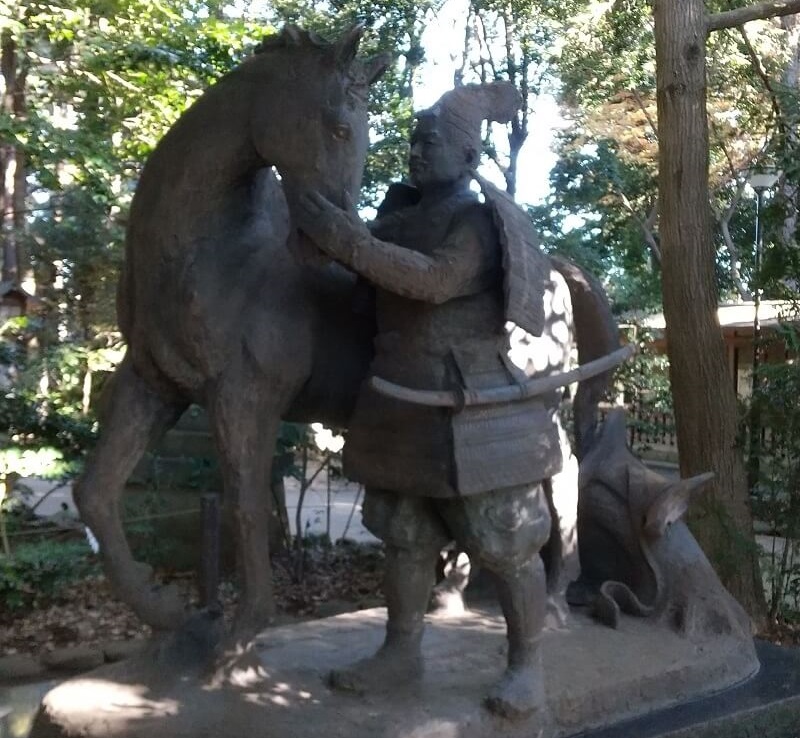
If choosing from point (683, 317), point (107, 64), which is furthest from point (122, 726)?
point (107, 64)

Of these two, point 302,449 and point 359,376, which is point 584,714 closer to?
point 359,376

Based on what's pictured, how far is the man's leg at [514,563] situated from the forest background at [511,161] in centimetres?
154

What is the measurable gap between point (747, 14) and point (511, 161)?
5198 millimetres

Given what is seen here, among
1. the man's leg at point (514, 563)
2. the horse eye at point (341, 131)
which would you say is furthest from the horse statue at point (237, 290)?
the man's leg at point (514, 563)

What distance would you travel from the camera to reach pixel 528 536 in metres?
2.39

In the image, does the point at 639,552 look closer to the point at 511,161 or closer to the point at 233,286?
the point at 233,286

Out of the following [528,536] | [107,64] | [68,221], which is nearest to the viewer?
[528,536]

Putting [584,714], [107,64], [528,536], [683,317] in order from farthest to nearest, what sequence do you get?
[107,64] → [683,317] → [584,714] → [528,536]

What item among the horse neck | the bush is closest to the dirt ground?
the bush

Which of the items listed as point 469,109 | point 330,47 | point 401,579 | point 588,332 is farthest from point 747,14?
point 401,579

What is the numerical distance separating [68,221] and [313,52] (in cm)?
649

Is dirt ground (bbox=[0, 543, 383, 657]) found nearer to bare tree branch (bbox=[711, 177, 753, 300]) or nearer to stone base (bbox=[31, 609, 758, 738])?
stone base (bbox=[31, 609, 758, 738])

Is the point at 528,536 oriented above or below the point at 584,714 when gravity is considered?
above

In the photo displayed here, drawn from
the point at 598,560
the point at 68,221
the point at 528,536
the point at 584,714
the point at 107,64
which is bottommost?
the point at 584,714
